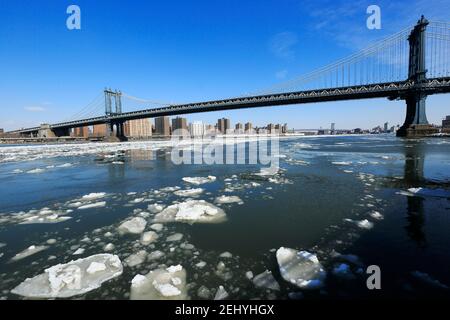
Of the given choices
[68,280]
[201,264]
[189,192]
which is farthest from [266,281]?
[189,192]

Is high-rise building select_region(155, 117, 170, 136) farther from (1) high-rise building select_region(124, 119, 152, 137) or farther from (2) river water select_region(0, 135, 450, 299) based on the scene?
(2) river water select_region(0, 135, 450, 299)

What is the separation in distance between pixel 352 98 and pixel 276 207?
48.7 metres

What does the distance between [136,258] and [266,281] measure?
1.49 meters

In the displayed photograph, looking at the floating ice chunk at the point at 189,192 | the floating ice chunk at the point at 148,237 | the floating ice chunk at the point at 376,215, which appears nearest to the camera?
the floating ice chunk at the point at 148,237

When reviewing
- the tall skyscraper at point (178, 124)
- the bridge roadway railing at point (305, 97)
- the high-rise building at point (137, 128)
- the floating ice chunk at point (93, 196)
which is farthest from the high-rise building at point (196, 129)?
the floating ice chunk at point (93, 196)

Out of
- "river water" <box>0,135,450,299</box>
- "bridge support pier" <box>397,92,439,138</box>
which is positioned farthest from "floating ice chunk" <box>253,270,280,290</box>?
"bridge support pier" <box>397,92,439,138</box>

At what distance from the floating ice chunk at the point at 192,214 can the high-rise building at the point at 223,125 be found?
11541 centimetres

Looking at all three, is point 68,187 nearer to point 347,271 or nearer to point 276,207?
point 276,207

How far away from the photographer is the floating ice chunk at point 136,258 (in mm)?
2561

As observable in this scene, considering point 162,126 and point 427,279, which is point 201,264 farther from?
point 162,126

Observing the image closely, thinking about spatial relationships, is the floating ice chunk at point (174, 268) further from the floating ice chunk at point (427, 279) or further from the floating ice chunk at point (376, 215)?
the floating ice chunk at point (376, 215)

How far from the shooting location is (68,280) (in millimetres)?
2240
